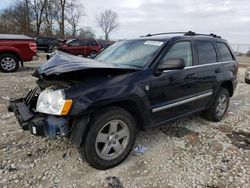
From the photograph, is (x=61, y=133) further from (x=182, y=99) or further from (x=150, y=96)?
(x=182, y=99)

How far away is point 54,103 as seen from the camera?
8.89ft

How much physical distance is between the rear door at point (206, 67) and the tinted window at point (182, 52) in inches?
8.7

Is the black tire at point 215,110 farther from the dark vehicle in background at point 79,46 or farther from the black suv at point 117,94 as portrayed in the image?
the dark vehicle in background at point 79,46

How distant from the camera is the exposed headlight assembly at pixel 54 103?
2607 mm

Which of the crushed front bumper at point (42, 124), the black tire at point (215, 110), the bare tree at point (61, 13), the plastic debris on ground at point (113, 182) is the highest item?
the bare tree at point (61, 13)

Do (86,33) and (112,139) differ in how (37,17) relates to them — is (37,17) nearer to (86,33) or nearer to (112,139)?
(86,33)

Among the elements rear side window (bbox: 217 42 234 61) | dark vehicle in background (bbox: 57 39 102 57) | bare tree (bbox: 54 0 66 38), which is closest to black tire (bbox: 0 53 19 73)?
rear side window (bbox: 217 42 234 61)

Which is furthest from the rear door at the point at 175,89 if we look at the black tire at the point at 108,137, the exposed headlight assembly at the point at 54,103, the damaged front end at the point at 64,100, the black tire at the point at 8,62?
the black tire at the point at 8,62

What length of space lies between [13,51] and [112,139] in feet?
26.4

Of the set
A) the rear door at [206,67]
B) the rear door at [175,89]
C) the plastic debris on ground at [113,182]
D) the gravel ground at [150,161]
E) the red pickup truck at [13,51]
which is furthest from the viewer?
the red pickup truck at [13,51]

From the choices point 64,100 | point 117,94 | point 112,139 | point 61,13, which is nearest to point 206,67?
point 117,94

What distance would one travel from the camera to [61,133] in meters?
2.68

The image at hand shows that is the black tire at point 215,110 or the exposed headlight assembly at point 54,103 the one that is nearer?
the exposed headlight assembly at point 54,103

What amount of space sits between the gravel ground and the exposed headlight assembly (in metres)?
0.84
